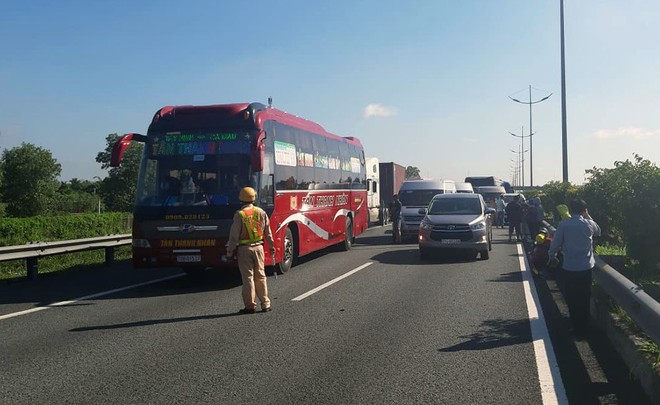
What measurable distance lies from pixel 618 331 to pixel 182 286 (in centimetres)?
819

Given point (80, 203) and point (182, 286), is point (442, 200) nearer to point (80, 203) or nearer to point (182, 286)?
point (182, 286)

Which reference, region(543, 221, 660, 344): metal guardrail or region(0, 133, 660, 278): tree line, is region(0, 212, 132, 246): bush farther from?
region(543, 221, 660, 344): metal guardrail

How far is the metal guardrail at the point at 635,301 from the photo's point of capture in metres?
5.41

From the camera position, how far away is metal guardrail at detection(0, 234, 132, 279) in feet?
43.6

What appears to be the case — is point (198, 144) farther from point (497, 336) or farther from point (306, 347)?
point (497, 336)

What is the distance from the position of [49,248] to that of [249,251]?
24.0 feet

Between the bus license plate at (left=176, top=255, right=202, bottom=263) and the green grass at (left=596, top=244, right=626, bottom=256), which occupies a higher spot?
the bus license plate at (left=176, top=255, right=202, bottom=263)

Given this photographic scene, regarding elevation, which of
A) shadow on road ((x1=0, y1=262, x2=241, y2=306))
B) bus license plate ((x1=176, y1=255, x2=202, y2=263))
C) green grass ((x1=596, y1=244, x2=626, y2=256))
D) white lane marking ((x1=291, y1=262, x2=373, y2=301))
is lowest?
shadow on road ((x1=0, y1=262, x2=241, y2=306))

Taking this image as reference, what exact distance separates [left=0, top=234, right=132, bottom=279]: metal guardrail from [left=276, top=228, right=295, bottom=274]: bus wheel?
5.29 metres

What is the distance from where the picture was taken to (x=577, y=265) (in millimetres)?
7527

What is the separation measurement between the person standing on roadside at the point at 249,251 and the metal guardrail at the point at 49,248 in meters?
6.55

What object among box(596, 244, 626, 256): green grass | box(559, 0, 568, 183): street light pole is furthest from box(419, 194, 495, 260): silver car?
box(559, 0, 568, 183): street light pole

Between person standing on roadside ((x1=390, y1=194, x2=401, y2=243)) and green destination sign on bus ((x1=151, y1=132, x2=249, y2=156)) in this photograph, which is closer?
green destination sign on bus ((x1=151, y1=132, x2=249, y2=156))

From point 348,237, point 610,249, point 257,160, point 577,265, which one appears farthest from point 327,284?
point 610,249
